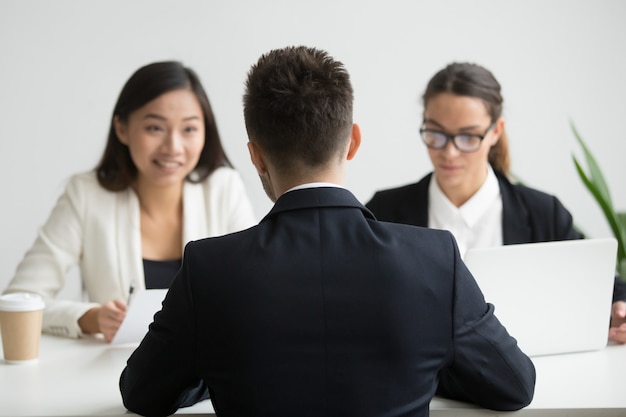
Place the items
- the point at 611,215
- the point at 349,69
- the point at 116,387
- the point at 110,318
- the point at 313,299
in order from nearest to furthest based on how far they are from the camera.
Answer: the point at 313,299
the point at 116,387
the point at 110,318
the point at 611,215
the point at 349,69

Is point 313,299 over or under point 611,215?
over

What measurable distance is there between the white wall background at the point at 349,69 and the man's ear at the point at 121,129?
1102 mm

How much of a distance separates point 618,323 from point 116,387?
1224 mm

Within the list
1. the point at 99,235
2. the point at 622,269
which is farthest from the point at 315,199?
the point at 622,269

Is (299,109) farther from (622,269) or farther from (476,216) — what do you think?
(622,269)

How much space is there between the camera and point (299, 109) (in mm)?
1415

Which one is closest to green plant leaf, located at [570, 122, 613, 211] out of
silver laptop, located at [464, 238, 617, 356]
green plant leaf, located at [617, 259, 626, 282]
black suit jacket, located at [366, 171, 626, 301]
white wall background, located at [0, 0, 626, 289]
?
green plant leaf, located at [617, 259, 626, 282]

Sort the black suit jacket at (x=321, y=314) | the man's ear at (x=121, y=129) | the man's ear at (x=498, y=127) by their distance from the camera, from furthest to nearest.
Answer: the man's ear at (x=121, y=129), the man's ear at (x=498, y=127), the black suit jacket at (x=321, y=314)

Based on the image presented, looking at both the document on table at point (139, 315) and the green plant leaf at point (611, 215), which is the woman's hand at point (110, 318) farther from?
the green plant leaf at point (611, 215)

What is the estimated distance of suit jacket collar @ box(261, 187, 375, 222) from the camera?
1396mm

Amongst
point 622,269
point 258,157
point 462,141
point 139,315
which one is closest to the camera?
point 258,157

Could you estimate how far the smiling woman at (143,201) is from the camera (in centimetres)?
273

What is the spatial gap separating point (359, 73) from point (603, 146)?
3.90 feet

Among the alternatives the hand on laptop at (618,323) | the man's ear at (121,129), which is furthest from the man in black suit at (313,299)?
the man's ear at (121,129)
